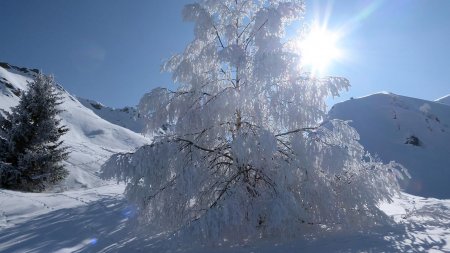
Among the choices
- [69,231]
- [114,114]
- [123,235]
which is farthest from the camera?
[114,114]

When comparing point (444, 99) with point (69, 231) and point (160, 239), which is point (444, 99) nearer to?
point (160, 239)

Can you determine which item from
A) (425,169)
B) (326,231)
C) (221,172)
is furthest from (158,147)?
(425,169)

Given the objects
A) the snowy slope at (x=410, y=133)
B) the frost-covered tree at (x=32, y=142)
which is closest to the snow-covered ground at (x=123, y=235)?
the frost-covered tree at (x=32, y=142)

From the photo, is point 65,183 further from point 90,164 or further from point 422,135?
point 422,135

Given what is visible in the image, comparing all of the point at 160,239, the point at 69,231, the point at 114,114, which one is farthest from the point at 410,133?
the point at 114,114

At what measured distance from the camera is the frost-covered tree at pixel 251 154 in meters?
7.09

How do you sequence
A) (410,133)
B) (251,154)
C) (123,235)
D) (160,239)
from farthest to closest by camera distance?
(410,133) → (123,235) → (160,239) → (251,154)

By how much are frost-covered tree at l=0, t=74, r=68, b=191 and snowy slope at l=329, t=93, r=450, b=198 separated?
26154 millimetres

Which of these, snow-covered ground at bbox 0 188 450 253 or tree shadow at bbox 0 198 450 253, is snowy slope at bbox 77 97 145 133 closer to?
snow-covered ground at bbox 0 188 450 253

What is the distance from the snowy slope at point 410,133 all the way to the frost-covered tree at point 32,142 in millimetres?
26154

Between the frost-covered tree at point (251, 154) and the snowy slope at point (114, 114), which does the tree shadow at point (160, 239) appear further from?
the snowy slope at point (114, 114)

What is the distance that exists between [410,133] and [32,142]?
38.4 m

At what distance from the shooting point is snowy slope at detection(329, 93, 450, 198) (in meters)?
Answer: 30.9

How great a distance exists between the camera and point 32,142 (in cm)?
1563
